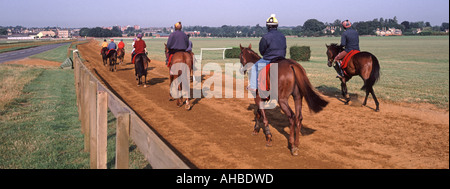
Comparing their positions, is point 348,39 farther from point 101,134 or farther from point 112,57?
point 112,57

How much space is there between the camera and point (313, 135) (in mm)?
6867

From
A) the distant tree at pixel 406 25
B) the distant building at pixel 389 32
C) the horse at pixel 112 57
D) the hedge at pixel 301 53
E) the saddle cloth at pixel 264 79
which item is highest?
the distant tree at pixel 406 25

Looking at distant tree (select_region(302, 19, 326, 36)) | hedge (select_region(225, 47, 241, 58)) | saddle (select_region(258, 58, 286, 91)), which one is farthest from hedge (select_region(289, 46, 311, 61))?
distant tree (select_region(302, 19, 326, 36))

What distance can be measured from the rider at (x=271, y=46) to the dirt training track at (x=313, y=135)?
4.57 feet

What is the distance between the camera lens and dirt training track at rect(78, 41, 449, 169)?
5.35m

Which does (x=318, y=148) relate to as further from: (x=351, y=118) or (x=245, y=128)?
(x=351, y=118)

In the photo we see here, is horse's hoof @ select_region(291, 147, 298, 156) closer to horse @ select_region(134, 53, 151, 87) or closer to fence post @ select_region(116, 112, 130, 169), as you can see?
fence post @ select_region(116, 112, 130, 169)

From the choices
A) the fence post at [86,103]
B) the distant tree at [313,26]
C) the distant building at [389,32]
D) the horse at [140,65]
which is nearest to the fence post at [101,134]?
the fence post at [86,103]

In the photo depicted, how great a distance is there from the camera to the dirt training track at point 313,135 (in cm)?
535

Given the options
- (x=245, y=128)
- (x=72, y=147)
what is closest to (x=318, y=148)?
(x=245, y=128)

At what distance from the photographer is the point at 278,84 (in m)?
5.86

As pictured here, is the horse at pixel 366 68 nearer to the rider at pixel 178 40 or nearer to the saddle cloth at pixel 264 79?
the saddle cloth at pixel 264 79

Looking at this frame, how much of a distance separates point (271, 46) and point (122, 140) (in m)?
3.76

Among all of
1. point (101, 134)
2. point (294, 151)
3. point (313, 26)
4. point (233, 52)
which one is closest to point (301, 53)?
point (233, 52)
